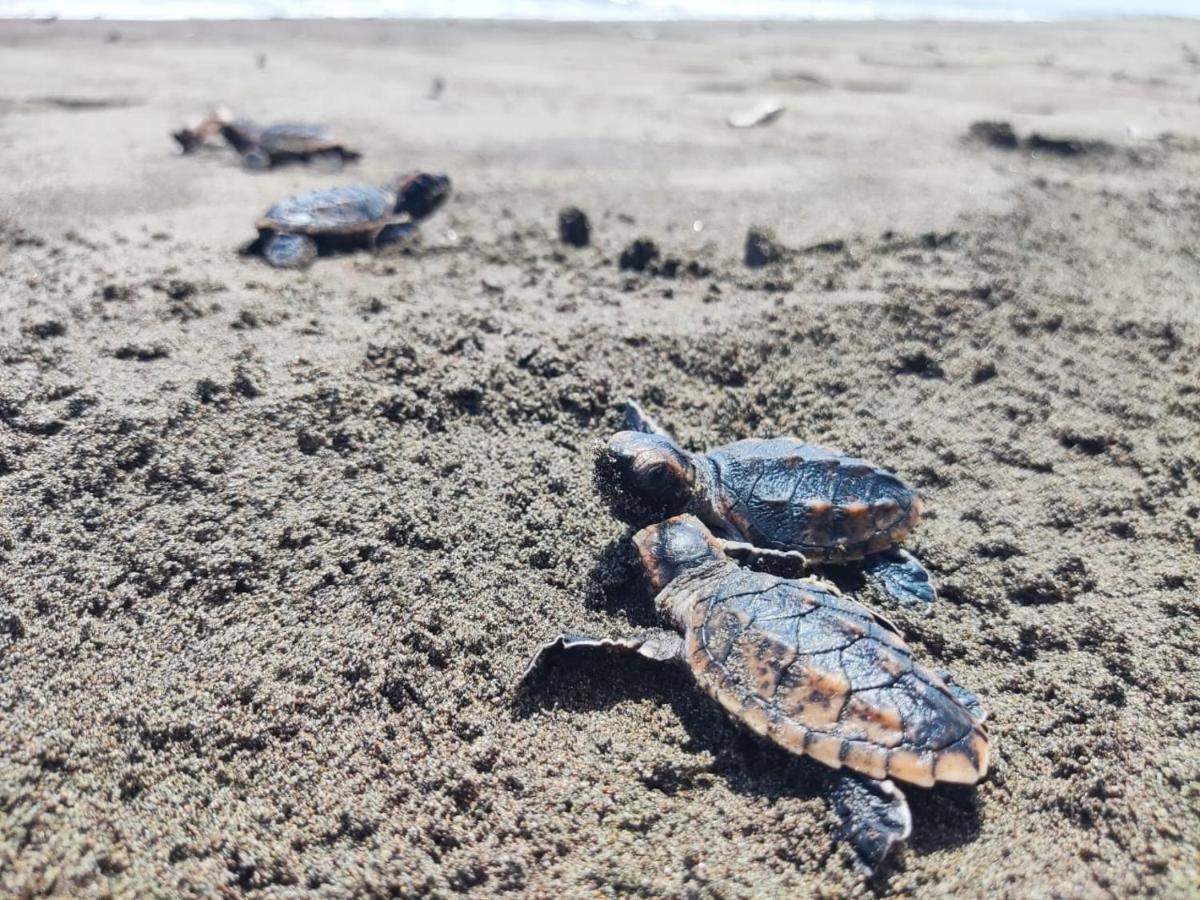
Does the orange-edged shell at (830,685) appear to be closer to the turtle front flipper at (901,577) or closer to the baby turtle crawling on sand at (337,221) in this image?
the turtle front flipper at (901,577)

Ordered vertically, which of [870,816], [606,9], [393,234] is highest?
[606,9]

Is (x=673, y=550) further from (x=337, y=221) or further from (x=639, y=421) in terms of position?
(x=337, y=221)

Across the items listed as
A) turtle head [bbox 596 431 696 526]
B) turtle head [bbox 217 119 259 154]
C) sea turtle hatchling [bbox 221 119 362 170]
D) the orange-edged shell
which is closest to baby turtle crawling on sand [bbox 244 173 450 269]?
sea turtle hatchling [bbox 221 119 362 170]

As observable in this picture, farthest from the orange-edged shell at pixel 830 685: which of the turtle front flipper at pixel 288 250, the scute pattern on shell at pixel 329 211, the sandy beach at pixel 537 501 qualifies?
the scute pattern on shell at pixel 329 211

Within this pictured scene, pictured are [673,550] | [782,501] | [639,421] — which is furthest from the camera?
[639,421]

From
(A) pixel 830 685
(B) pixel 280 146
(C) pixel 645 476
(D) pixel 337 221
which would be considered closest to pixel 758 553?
(C) pixel 645 476

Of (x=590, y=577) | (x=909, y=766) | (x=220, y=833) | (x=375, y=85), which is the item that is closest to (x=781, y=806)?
(x=909, y=766)

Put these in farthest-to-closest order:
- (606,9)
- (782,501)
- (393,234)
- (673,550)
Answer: (606,9)
(393,234)
(782,501)
(673,550)

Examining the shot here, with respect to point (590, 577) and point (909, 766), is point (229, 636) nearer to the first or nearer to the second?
point (590, 577)
